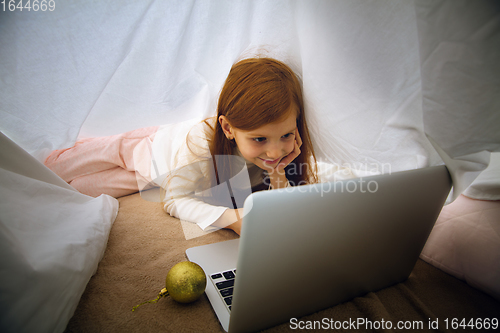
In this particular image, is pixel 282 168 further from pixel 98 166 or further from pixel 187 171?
pixel 98 166

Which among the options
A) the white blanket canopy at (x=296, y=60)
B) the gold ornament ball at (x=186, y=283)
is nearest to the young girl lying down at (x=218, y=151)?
the white blanket canopy at (x=296, y=60)

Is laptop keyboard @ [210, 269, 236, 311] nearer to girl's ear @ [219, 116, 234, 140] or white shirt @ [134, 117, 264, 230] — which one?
white shirt @ [134, 117, 264, 230]

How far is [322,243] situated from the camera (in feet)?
1.34

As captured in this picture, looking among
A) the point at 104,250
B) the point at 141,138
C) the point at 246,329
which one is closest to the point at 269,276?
Result: the point at 246,329

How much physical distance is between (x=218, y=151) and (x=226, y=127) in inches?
6.1

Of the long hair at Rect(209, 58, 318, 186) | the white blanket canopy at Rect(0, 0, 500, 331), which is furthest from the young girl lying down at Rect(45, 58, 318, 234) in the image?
the white blanket canopy at Rect(0, 0, 500, 331)

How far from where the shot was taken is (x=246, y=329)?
446 millimetres

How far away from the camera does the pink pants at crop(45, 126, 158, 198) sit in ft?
3.67

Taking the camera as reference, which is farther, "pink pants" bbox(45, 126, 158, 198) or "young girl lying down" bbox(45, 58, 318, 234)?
"pink pants" bbox(45, 126, 158, 198)

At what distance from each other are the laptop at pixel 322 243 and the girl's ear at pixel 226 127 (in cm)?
51

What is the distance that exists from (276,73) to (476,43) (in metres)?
0.46

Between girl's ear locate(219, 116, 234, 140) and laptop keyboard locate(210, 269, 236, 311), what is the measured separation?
49 centimetres

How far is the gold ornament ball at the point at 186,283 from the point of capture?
19.1 inches

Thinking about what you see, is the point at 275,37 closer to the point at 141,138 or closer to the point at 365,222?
the point at 365,222
